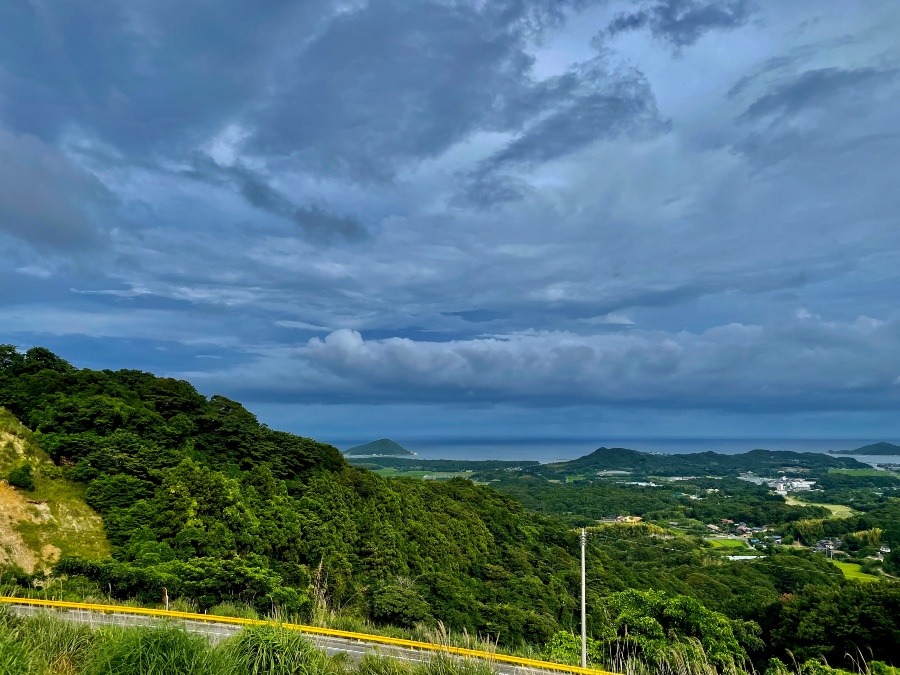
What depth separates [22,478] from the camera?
23422 millimetres

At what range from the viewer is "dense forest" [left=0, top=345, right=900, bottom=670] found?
2289cm

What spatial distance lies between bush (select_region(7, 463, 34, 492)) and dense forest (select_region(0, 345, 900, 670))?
210mm

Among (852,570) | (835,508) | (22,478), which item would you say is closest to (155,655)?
(22,478)

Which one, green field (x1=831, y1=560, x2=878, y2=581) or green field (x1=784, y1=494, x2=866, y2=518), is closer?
green field (x1=831, y1=560, x2=878, y2=581)

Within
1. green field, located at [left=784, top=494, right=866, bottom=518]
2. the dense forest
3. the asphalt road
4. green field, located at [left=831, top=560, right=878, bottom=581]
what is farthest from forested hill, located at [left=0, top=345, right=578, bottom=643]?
green field, located at [left=784, top=494, right=866, bottom=518]

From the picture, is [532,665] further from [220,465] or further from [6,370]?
[6,370]

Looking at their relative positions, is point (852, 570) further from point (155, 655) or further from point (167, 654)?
point (155, 655)

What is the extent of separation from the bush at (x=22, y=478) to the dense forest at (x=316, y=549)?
0.69 feet

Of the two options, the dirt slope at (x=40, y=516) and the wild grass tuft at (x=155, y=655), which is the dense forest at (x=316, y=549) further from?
the wild grass tuft at (x=155, y=655)

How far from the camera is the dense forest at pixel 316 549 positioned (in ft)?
75.1

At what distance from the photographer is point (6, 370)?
33938 millimetres

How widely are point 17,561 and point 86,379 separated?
617 inches

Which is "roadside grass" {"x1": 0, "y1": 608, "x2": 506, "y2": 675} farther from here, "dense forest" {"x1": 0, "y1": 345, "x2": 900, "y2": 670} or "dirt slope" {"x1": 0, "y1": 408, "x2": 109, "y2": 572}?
"dirt slope" {"x1": 0, "y1": 408, "x2": 109, "y2": 572}

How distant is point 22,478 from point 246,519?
967cm
